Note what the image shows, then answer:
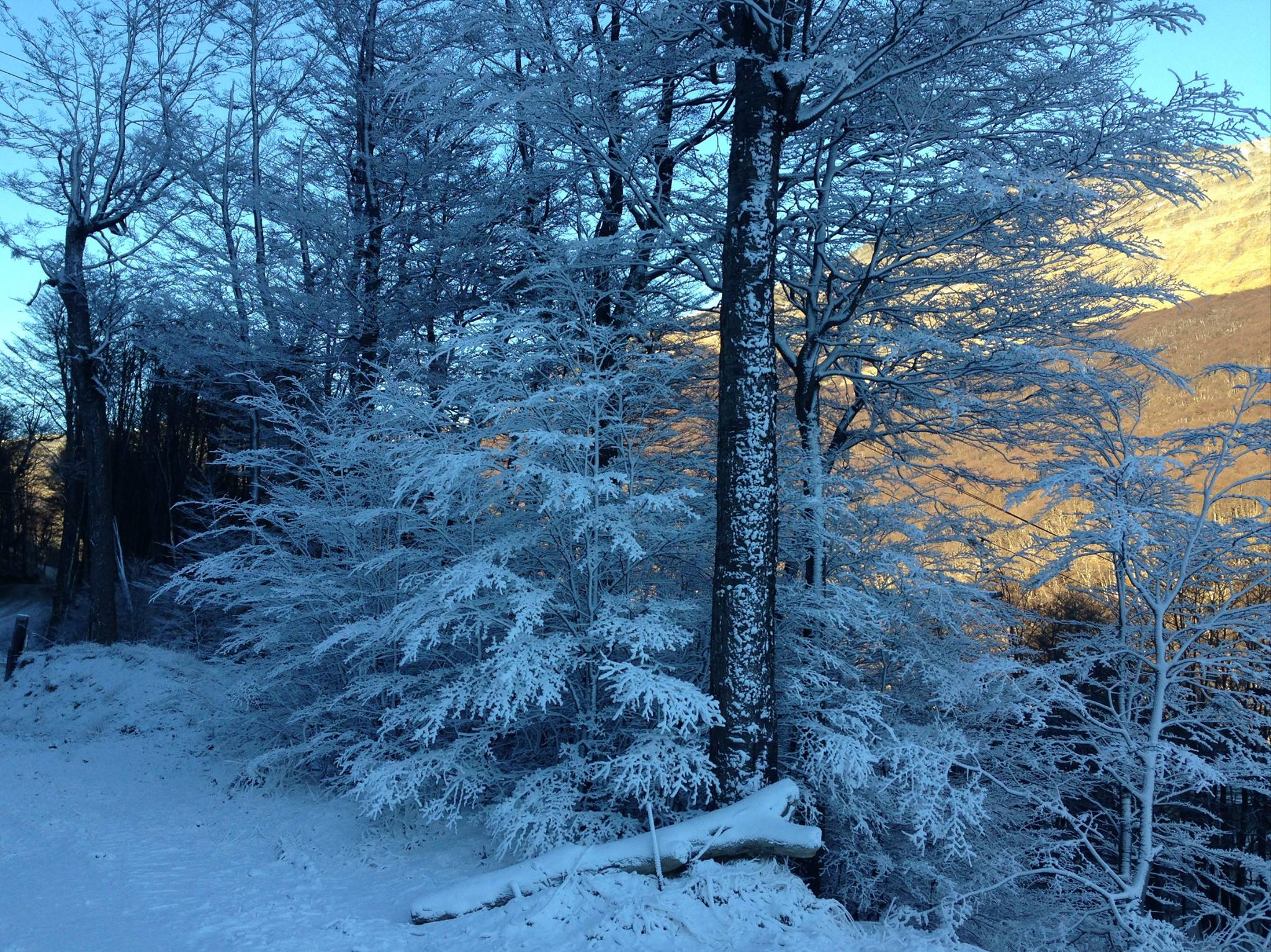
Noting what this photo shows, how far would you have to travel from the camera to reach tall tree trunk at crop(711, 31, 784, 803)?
17.4 ft

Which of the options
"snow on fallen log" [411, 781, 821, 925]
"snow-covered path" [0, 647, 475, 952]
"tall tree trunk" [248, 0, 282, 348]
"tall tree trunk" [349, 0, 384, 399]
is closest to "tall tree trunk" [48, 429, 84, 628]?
"tall tree trunk" [248, 0, 282, 348]

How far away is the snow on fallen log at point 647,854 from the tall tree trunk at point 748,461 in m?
0.44

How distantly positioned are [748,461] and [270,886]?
162 inches

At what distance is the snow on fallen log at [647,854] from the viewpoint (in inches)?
182

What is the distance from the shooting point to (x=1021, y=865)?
23.2ft

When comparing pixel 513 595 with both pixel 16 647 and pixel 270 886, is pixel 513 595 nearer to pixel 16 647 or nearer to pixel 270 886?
pixel 270 886

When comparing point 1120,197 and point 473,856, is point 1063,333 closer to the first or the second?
point 1120,197

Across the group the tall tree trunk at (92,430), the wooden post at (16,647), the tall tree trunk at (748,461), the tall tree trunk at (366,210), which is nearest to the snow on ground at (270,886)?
the tall tree trunk at (748,461)

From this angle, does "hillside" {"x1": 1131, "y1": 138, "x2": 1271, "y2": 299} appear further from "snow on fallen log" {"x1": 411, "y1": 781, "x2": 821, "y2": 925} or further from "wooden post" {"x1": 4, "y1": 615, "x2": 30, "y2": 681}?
"wooden post" {"x1": 4, "y1": 615, "x2": 30, "y2": 681}

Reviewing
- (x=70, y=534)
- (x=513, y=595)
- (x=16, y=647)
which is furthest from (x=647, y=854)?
(x=70, y=534)

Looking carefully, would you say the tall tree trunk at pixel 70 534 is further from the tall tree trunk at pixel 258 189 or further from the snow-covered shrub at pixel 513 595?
the snow-covered shrub at pixel 513 595

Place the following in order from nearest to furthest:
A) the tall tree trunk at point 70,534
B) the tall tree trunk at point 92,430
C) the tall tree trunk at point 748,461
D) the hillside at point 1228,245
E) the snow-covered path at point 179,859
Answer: the snow-covered path at point 179,859 → the tall tree trunk at point 748,461 → the tall tree trunk at point 92,430 → the tall tree trunk at point 70,534 → the hillside at point 1228,245

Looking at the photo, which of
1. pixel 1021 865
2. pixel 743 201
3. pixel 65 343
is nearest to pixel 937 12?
pixel 743 201

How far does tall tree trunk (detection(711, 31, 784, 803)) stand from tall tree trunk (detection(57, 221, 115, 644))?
44.7 feet
